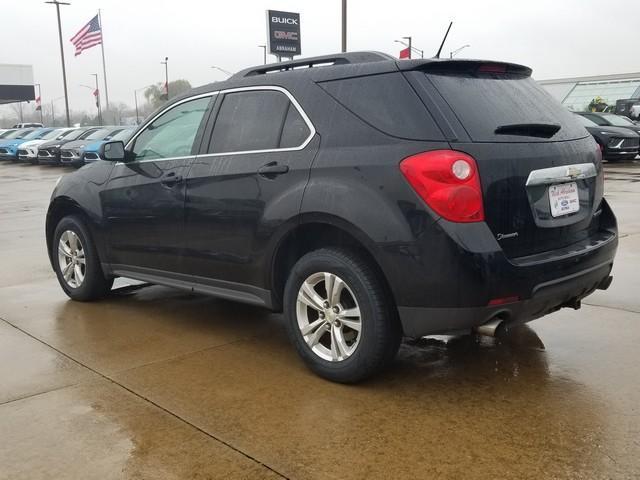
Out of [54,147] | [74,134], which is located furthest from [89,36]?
[54,147]

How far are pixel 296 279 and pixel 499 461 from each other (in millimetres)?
1523

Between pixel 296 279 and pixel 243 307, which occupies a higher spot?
pixel 296 279

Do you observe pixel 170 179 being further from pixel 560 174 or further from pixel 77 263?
pixel 560 174

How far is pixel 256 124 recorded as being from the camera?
427 centimetres

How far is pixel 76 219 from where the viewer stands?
18.7ft

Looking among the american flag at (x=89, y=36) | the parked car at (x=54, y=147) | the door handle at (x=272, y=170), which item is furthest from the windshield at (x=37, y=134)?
the door handle at (x=272, y=170)

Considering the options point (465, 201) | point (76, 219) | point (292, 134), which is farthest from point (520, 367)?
point (76, 219)

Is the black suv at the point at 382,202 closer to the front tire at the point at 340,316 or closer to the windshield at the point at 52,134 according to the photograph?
the front tire at the point at 340,316

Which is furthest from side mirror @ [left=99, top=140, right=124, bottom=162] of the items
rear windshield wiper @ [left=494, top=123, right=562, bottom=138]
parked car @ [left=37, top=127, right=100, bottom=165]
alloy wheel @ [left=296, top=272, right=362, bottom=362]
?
parked car @ [left=37, top=127, right=100, bottom=165]

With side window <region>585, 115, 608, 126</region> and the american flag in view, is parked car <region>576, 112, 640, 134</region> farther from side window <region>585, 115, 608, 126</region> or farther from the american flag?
the american flag

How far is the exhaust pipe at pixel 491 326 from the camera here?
3.38 m

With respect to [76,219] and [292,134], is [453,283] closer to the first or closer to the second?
[292,134]

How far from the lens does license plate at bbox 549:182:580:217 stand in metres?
3.62

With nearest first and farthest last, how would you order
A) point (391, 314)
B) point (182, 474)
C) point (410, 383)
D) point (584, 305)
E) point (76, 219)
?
point (182, 474), point (391, 314), point (410, 383), point (584, 305), point (76, 219)
